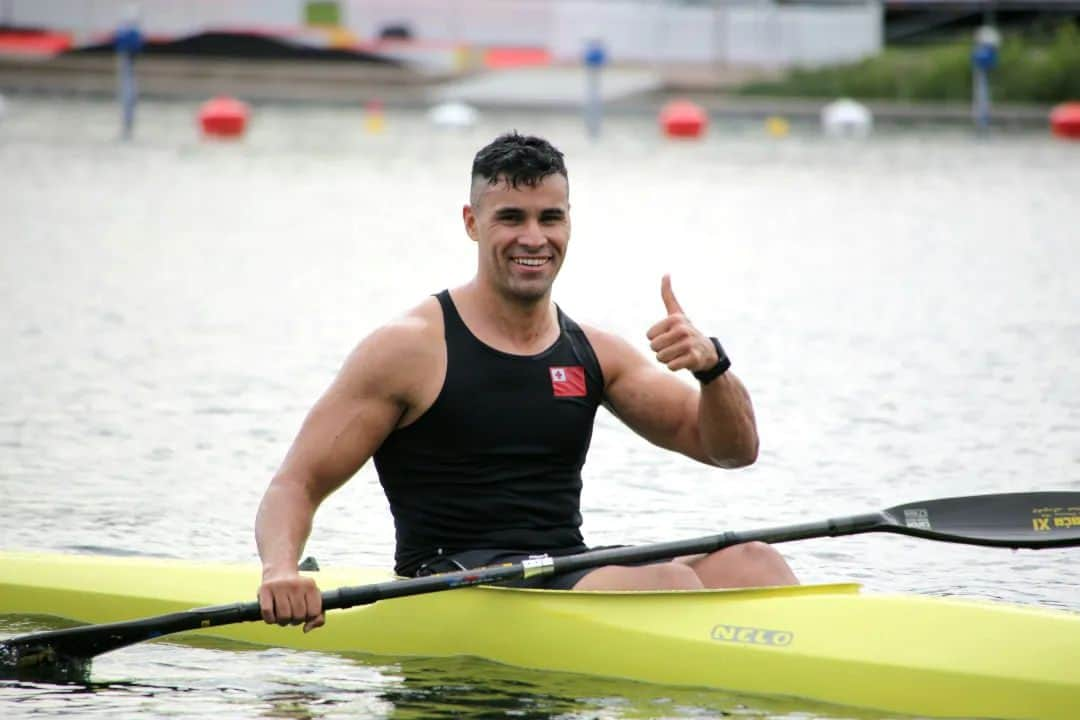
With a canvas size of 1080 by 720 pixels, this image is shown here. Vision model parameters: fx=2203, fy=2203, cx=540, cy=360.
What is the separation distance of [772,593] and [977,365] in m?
7.95

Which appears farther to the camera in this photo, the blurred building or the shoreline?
the blurred building

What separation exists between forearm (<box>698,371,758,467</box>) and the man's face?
572mm

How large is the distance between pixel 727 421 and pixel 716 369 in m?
0.21

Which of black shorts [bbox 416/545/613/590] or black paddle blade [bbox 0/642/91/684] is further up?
black shorts [bbox 416/545/613/590]

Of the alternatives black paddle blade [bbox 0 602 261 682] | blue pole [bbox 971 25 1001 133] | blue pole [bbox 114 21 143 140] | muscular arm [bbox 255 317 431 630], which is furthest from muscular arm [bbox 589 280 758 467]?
blue pole [bbox 971 25 1001 133]

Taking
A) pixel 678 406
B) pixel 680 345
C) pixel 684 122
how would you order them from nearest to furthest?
pixel 680 345, pixel 678 406, pixel 684 122

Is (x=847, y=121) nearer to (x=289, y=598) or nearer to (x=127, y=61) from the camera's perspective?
(x=127, y=61)

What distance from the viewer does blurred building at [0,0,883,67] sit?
4472 cm

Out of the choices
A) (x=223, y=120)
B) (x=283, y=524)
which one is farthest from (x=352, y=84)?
(x=283, y=524)

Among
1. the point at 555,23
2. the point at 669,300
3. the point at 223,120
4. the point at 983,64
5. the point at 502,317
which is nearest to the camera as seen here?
the point at 669,300

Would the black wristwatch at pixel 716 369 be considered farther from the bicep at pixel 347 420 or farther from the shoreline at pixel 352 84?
the shoreline at pixel 352 84

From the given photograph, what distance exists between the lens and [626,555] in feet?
20.9

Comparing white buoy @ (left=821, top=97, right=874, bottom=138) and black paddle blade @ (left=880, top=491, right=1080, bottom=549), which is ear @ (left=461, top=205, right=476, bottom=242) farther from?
white buoy @ (left=821, top=97, right=874, bottom=138)

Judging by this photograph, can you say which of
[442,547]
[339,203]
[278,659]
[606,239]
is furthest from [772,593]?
[339,203]
